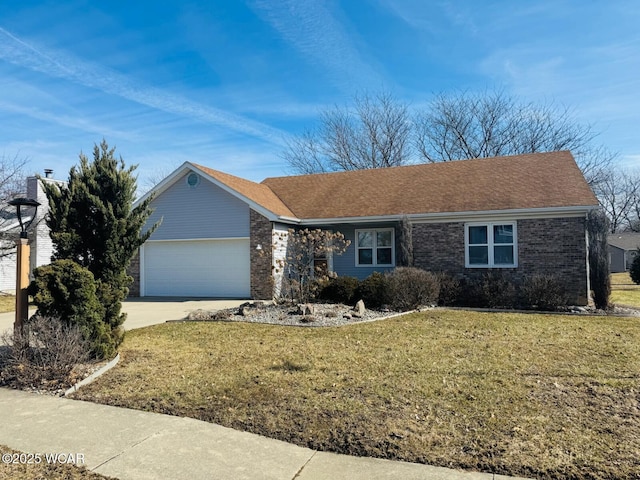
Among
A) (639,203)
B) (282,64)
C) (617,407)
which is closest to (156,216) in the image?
(282,64)

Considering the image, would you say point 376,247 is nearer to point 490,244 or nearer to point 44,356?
point 490,244

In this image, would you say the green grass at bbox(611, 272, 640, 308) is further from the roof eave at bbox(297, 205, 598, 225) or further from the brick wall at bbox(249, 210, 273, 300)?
the brick wall at bbox(249, 210, 273, 300)

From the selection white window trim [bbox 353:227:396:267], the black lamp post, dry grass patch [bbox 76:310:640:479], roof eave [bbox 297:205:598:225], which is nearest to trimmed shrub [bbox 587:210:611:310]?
roof eave [bbox 297:205:598:225]

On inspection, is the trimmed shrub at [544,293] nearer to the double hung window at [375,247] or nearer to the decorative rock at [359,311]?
the decorative rock at [359,311]

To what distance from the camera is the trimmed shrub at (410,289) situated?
511 inches

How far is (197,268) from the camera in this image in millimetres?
18500

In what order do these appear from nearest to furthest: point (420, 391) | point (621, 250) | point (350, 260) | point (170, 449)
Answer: point (170, 449)
point (420, 391)
point (350, 260)
point (621, 250)

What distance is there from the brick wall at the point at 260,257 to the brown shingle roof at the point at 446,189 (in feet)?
6.70

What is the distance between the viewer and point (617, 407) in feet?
16.1

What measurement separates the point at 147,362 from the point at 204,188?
1175 cm

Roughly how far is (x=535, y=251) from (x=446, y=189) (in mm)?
4130

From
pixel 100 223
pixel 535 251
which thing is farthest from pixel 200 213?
pixel 535 251

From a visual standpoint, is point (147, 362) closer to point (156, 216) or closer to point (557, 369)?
point (557, 369)

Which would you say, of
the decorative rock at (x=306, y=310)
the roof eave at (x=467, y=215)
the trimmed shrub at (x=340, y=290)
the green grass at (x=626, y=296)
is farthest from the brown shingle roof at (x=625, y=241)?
the decorative rock at (x=306, y=310)
